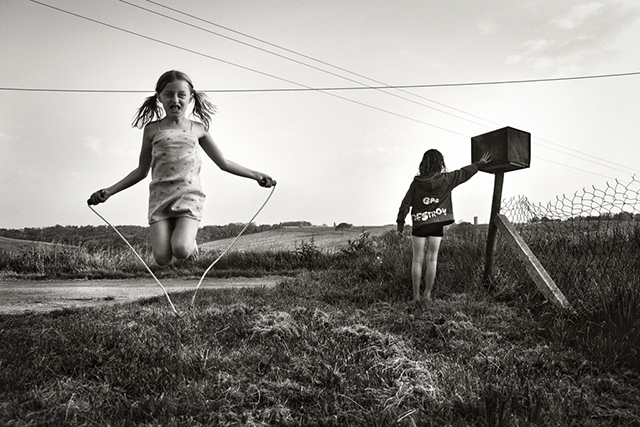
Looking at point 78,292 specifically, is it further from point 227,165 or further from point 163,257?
point 227,165

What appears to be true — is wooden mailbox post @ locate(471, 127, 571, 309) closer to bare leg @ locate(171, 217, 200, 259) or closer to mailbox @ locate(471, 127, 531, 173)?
mailbox @ locate(471, 127, 531, 173)

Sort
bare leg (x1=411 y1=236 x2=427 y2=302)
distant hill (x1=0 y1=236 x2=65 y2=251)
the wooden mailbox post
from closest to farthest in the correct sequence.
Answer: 1. the wooden mailbox post
2. bare leg (x1=411 y1=236 x2=427 y2=302)
3. distant hill (x1=0 y1=236 x2=65 y2=251)

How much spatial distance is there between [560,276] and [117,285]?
822cm

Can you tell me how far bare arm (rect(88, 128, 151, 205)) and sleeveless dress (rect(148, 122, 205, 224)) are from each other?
19cm

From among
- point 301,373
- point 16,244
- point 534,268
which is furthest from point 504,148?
point 16,244

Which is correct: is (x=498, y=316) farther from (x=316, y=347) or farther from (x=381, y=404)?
(x=381, y=404)

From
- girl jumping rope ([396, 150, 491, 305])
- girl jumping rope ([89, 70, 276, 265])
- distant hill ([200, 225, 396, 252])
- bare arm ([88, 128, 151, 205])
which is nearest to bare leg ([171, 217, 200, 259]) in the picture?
girl jumping rope ([89, 70, 276, 265])

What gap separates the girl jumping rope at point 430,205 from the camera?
5.55 m

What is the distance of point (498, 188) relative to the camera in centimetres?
600

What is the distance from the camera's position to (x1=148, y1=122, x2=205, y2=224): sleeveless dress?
3.32m

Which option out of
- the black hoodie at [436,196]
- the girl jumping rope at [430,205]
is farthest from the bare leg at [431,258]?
the black hoodie at [436,196]

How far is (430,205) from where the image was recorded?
18.2 ft

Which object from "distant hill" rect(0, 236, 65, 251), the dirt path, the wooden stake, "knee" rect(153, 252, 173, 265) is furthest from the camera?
"distant hill" rect(0, 236, 65, 251)

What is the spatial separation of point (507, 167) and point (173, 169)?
4.25 m
